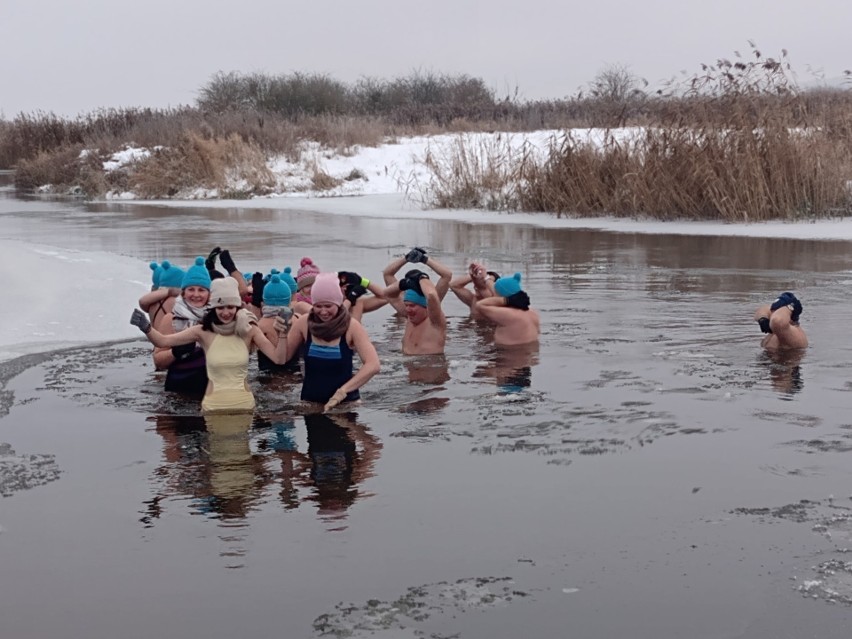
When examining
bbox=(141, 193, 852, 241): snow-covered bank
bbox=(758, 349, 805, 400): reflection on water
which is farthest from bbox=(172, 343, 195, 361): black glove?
bbox=(141, 193, 852, 241): snow-covered bank

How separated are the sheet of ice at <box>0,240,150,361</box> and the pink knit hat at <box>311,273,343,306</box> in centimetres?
317

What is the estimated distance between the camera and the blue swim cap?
30.6 ft

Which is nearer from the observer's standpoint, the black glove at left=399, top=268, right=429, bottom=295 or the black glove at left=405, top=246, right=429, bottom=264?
the black glove at left=405, top=246, right=429, bottom=264

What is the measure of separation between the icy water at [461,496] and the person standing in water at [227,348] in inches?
7.9

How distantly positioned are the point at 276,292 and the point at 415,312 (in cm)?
180

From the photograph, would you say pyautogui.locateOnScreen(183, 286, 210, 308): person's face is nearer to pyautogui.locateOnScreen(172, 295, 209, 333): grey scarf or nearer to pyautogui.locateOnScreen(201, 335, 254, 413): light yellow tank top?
pyautogui.locateOnScreen(172, 295, 209, 333): grey scarf

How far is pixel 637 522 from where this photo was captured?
17.1 ft

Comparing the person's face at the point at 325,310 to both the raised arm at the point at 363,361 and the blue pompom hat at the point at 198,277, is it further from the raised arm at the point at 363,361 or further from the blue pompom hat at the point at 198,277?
the blue pompom hat at the point at 198,277

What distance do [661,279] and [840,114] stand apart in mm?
8175

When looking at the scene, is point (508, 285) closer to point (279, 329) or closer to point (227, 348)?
point (279, 329)

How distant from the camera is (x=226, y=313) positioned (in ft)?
24.1

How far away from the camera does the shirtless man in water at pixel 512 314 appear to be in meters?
9.62

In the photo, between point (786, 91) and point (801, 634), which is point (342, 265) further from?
point (801, 634)

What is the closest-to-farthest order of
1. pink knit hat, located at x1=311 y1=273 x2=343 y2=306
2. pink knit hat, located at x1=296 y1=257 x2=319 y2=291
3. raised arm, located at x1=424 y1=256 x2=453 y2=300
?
pink knit hat, located at x1=311 y1=273 x2=343 y2=306
pink knit hat, located at x1=296 y1=257 x2=319 y2=291
raised arm, located at x1=424 y1=256 x2=453 y2=300
